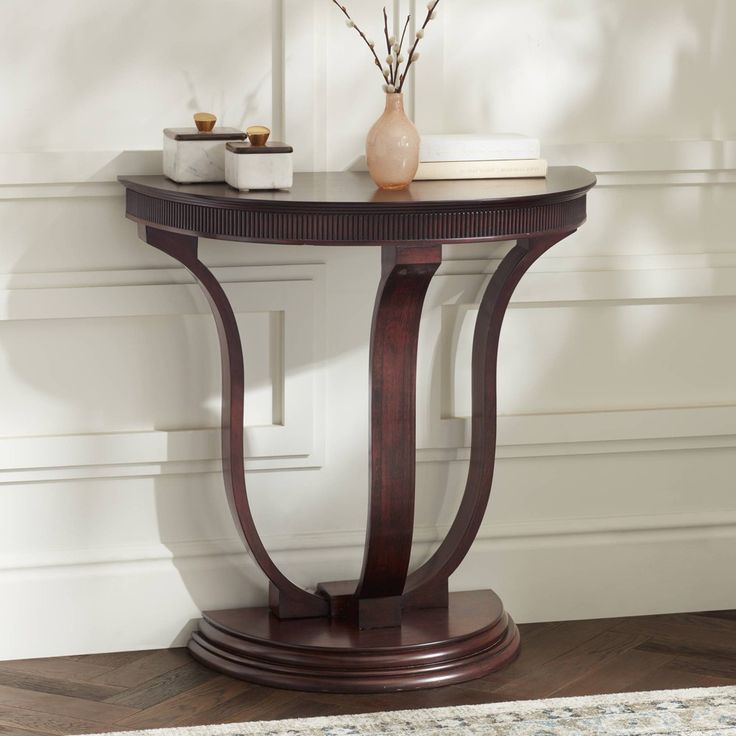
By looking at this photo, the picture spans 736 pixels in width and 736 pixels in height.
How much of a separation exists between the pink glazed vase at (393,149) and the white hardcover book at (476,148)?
119 mm

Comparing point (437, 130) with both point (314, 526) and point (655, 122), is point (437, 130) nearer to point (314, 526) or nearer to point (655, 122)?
point (655, 122)

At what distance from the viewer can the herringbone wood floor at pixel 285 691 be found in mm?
2598

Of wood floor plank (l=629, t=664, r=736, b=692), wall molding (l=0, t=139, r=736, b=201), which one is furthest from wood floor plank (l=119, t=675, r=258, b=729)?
wall molding (l=0, t=139, r=736, b=201)

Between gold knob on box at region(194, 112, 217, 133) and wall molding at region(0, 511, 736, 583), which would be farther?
wall molding at region(0, 511, 736, 583)

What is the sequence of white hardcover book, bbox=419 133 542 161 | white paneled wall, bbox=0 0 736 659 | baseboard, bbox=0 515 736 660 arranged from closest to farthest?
white hardcover book, bbox=419 133 542 161, white paneled wall, bbox=0 0 736 659, baseboard, bbox=0 515 736 660

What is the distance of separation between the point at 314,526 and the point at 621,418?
2.53 ft

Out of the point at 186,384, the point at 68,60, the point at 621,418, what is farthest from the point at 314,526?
the point at 68,60

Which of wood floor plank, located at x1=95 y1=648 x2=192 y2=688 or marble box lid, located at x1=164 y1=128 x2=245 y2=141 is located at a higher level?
marble box lid, located at x1=164 y1=128 x2=245 y2=141

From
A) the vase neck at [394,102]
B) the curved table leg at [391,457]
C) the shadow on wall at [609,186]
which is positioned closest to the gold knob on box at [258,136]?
the vase neck at [394,102]

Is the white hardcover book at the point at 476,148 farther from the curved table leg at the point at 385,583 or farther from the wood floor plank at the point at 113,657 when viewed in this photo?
the wood floor plank at the point at 113,657

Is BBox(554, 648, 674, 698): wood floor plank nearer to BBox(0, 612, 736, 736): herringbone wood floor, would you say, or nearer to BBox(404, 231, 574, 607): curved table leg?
BBox(0, 612, 736, 736): herringbone wood floor

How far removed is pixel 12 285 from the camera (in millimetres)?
2758

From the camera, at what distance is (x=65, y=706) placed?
8.65 ft

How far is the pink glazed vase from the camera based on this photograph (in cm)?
250
